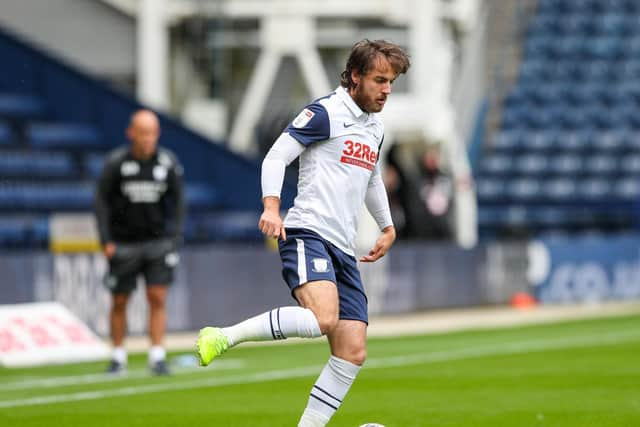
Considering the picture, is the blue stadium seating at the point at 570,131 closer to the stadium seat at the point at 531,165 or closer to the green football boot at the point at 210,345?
the stadium seat at the point at 531,165

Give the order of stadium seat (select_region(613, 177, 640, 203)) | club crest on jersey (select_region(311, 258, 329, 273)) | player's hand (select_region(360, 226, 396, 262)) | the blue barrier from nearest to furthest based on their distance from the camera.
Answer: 1. club crest on jersey (select_region(311, 258, 329, 273))
2. player's hand (select_region(360, 226, 396, 262))
3. the blue barrier
4. stadium seat (select_region(613, 177, 640, 203))

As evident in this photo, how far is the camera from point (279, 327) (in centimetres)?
750

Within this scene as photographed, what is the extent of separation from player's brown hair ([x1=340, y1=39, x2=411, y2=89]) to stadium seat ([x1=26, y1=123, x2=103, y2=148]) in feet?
49.3

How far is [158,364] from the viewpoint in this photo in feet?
41.9

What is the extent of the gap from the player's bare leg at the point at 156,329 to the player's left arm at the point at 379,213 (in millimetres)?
4769

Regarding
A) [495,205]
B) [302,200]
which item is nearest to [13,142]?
[495,205]

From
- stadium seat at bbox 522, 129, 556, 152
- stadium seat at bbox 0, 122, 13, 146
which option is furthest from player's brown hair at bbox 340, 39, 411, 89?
stadium seat at bbox 522, 129, 556, 152

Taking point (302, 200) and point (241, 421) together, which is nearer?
point (302, 200)

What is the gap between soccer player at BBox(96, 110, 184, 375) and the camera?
1293 cm

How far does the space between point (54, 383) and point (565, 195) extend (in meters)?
20.0

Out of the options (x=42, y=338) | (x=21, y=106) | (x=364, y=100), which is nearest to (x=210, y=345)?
(x=364, y=100)

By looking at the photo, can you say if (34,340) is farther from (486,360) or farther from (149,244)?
(486,360)

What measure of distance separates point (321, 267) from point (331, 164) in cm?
56

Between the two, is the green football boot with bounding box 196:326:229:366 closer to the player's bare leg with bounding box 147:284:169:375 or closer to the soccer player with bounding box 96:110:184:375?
the player's bare leg with bounding box 147:284:169:375
